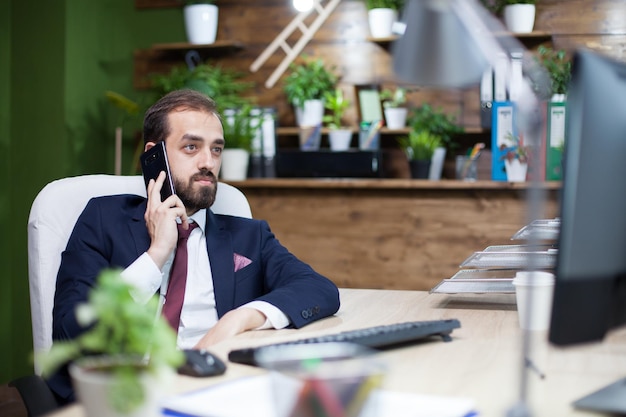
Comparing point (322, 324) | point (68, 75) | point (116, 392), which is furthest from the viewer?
point (68, 75)

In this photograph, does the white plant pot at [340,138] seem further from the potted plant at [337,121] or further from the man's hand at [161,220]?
the man's hand at [161,220]

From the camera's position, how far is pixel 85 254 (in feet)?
5.70

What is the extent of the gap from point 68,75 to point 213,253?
84.3 inches

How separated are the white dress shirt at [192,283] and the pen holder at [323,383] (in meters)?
1.10

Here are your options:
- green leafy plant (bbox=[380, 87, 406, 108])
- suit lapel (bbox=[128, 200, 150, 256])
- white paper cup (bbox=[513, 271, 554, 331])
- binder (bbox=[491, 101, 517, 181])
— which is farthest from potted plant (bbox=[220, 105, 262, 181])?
white paper cup (bbox=[513, 271, 554, 331])

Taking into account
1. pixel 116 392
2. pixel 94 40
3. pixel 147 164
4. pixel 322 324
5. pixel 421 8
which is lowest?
pixel 322 324

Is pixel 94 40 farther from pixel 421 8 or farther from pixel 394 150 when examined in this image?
pixel 421 8

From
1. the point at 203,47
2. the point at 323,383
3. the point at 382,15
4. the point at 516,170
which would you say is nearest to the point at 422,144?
the point at 516,170

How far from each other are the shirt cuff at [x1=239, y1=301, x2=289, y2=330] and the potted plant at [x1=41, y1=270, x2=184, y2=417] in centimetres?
78

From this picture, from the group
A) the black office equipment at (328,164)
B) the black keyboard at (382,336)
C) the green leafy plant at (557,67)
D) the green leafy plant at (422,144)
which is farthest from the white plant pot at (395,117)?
the black keyboard at (382,336)

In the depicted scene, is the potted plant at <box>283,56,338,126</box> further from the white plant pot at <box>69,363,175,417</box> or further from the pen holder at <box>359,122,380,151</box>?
the white plant pot at <box>69,363,175,417</box>

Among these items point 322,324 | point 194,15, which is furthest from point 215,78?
point 322,324

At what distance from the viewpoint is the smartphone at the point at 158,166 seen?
1.97 m

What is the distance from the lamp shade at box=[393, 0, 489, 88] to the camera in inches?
38.0
